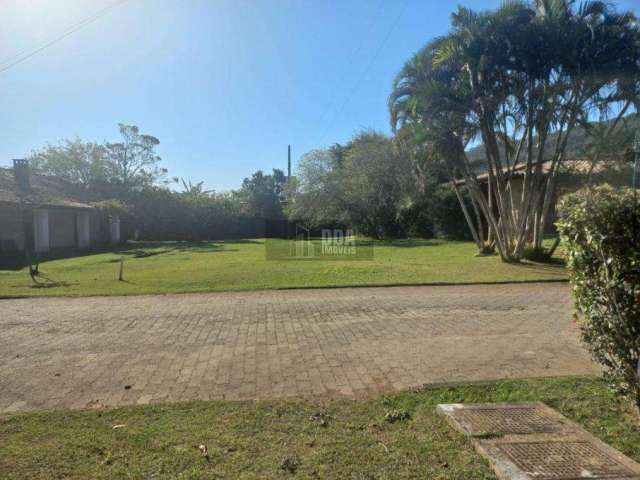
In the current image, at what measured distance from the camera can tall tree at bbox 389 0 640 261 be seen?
36.9ft

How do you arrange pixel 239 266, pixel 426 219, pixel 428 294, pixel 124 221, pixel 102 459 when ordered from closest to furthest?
pixel 102 459, pixel 428 294, pixel 239 266, pixel 426 219, pixel 124 221

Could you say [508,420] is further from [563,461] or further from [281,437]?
[281,437]

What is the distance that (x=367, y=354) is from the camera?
16.6 feet

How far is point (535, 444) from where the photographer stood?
2895mm

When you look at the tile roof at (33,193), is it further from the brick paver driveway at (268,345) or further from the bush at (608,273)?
the bush at (608,273)

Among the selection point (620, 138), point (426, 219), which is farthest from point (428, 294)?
point (426, 219)

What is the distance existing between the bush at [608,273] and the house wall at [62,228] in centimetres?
2534

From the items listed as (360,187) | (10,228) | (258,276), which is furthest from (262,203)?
(258,276)

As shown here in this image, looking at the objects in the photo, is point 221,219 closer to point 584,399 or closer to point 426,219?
point 426,219

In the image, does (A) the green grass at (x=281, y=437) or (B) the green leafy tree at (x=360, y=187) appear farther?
(B) the green leafy tree at (x=360, y=187)

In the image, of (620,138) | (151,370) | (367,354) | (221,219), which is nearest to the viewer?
(151,370)

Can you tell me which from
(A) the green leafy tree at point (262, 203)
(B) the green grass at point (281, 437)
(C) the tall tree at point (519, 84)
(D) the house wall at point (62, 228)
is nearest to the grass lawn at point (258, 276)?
(C) the tall tree at point (519, 84)

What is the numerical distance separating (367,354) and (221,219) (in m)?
33.3

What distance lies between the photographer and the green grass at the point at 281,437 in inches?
105
